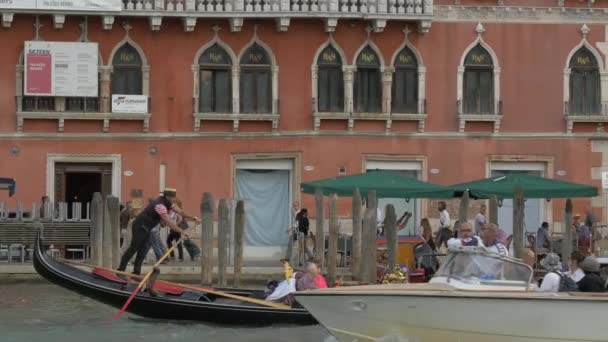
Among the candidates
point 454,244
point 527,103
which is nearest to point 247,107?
point 527,103

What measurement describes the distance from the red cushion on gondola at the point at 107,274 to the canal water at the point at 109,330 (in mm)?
575

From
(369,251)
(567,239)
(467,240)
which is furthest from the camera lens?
(567,239)

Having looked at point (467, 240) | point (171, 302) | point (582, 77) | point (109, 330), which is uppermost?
point (582, 77)

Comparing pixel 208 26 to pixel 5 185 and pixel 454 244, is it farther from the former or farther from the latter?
pixel 454 244

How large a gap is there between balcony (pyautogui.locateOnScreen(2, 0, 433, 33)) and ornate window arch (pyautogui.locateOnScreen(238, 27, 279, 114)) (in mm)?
539

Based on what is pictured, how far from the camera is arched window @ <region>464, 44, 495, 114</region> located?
27.9 m

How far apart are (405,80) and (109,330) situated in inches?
440

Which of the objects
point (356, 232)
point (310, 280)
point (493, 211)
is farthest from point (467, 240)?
point (493, 211)

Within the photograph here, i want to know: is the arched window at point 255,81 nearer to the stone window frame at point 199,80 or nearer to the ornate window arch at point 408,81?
the stone window frame at point 199,80

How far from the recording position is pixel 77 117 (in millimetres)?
26859

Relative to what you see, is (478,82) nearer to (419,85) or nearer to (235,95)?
(419,85)

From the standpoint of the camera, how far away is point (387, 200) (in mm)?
28359

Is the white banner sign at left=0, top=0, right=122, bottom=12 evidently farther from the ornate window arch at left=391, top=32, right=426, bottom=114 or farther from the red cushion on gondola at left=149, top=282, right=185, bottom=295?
the red cushion on gondola at left=149, top=282, right=185, bottom=295

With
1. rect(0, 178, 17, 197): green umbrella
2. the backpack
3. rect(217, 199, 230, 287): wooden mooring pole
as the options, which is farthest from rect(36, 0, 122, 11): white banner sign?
the backpack
